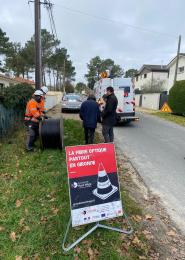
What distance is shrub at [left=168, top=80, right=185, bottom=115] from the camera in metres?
18.9

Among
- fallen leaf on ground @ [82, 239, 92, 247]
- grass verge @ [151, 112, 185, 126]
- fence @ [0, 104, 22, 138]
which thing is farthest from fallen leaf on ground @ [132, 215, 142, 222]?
grass verge @ [151, 112, 185, 126]

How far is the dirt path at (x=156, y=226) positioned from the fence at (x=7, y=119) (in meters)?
4.74

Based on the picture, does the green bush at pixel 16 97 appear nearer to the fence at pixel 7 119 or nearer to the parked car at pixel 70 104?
the fence at pixel 7 119

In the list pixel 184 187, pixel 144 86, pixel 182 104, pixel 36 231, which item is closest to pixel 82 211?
pixel 36 231

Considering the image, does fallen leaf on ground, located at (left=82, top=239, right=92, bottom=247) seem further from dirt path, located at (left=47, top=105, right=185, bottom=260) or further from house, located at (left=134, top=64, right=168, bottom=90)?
house, located at (left=134, top=64, right=168, bottom=90)

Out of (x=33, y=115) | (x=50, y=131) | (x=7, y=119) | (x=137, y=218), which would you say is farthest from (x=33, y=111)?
(x=137, y=218)

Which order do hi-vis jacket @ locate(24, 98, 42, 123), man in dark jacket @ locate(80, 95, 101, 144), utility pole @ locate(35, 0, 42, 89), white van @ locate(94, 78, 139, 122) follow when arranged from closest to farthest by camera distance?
hi-vis jacket @ locate(24, 98, 42, 123) < man in dark jacket @ locate(80, 95, 101, 144) < utility pole @ locate(35, 0, 42, 89) < white van @ locate(94, 78, 139, 122)

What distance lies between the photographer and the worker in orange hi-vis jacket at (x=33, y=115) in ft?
20.5

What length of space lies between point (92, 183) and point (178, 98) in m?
18.1

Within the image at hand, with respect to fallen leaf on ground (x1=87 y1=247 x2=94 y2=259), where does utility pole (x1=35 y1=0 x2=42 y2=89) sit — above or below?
above

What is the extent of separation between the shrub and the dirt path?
15649 mm

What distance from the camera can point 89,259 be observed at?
2732 millimetres

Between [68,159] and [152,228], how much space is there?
168 centimetres

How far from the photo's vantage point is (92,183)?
3.06 metres
